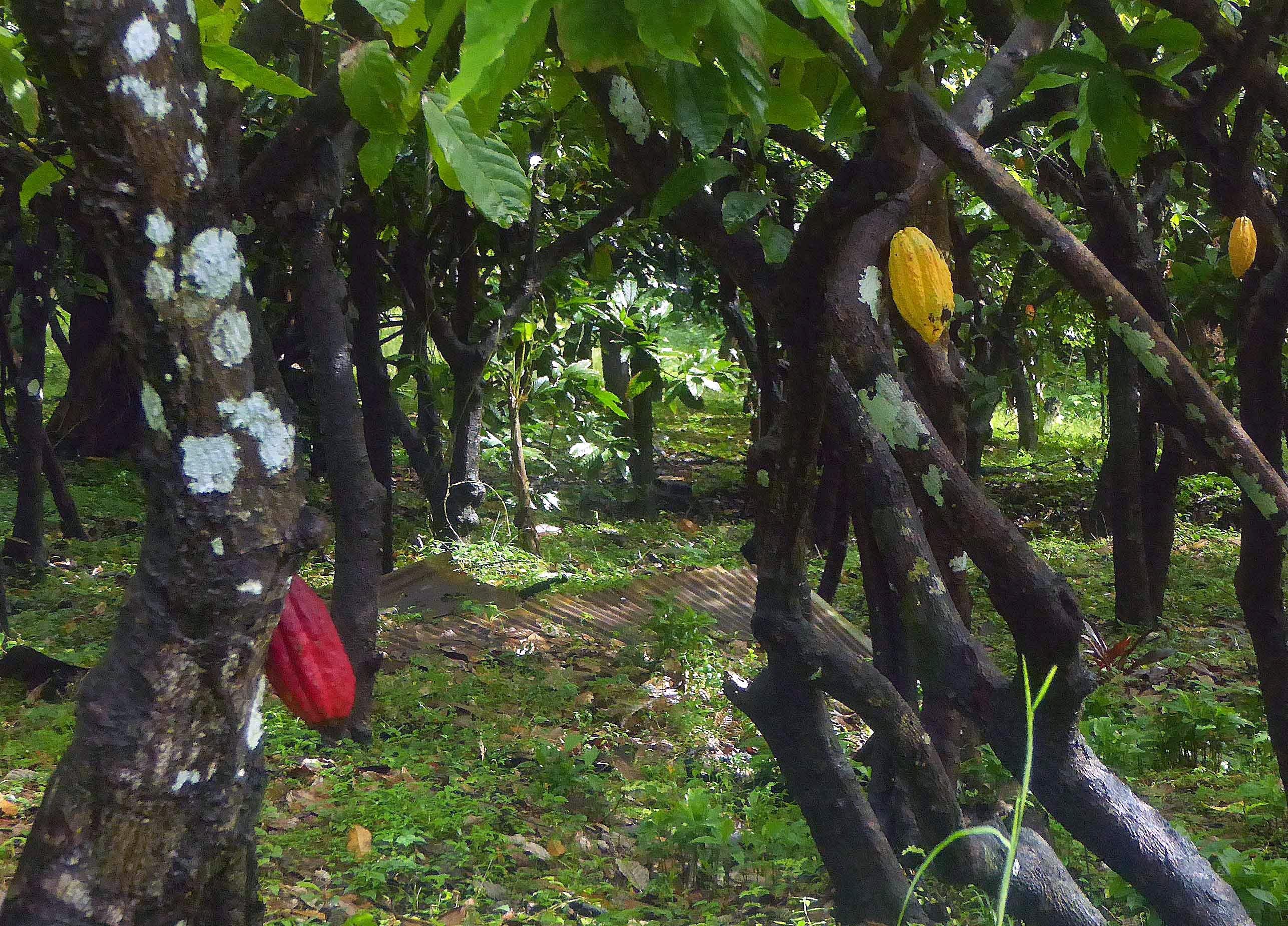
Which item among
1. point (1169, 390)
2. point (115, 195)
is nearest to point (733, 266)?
point (1169, 390)

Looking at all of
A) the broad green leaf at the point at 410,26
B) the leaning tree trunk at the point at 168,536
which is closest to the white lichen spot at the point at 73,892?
the leaning tree trunk at the point at 168,536

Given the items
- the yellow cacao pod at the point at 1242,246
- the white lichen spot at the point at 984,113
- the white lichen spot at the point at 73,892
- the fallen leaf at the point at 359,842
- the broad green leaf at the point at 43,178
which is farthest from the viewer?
the yellow cacao pod at the point at 1242,246

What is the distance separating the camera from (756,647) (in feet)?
11.4

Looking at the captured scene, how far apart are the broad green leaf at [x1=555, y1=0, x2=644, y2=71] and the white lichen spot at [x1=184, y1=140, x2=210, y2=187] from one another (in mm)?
428

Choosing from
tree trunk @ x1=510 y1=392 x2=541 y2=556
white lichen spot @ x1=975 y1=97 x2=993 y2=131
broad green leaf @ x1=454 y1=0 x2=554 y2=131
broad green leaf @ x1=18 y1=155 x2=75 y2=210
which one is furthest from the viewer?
tree trunk @ x1=510 y1=392 x2=541 y2=556

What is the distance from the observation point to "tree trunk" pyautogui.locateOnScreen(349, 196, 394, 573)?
3.58 meters

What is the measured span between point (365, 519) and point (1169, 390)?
174 centimetres

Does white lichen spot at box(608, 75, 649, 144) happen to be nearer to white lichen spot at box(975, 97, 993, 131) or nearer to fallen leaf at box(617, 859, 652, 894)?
white lichen spot at box(975, 97, 993, 131)

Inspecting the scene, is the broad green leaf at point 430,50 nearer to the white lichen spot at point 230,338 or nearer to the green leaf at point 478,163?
the green leaf at point 478,163

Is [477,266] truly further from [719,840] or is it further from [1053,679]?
[1053,679]

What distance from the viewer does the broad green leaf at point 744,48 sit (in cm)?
82

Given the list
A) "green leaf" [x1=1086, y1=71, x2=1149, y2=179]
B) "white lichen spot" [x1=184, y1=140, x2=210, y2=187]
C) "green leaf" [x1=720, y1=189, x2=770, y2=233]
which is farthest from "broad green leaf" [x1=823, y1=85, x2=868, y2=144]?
"white lichen spot" [x1=184, y1=140, x2=210, y2=187]

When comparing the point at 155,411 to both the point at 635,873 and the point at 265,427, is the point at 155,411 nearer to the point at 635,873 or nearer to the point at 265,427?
the point at 265,427

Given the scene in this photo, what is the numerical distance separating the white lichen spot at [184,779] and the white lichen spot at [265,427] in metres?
0.30
